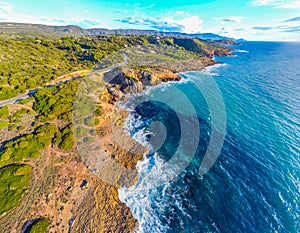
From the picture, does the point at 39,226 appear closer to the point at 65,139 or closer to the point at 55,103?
the point at 65,139

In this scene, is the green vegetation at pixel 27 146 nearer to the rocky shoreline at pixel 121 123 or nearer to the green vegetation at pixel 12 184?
the green vegetation at pixel 12 184

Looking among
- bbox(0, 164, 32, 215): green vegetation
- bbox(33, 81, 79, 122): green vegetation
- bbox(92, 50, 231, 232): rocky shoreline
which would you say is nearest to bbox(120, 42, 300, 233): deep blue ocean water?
bbox(92, 50, 231, 232): rocky shoreline

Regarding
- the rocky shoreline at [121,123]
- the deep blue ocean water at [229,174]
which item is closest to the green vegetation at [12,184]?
the rocky shoreline at [121,123]

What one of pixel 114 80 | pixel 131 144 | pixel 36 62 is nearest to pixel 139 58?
pixel 114 80

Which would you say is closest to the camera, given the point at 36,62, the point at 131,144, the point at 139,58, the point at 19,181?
the point at 19,181

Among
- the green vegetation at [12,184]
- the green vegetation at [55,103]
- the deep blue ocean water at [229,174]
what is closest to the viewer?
the green vegetation at [12,184]

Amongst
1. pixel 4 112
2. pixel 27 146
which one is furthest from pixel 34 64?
pixel 27 146

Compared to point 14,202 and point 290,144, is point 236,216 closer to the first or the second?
point 290,144

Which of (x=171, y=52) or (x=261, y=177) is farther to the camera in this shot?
(x=171, y=52)
